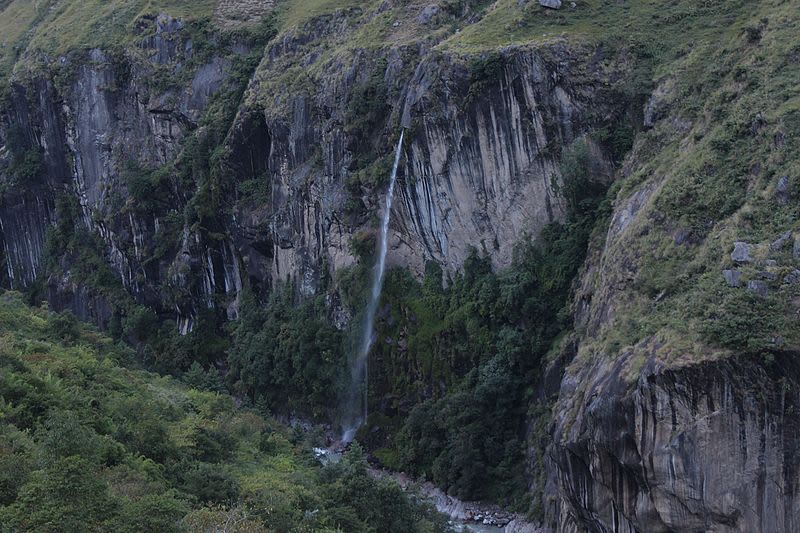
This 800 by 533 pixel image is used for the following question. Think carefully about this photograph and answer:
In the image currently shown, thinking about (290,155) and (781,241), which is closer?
(781,241)

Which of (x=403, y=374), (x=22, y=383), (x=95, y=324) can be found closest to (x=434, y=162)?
(x=403, y=374)

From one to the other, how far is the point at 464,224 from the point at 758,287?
626 inches

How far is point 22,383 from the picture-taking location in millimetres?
18859

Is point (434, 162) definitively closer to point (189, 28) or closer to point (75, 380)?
point (75, 380)

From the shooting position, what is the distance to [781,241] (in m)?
19.1

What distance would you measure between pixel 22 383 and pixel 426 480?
15277 millimetres

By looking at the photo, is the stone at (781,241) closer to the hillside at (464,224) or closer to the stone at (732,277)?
the hillside at (464,224)


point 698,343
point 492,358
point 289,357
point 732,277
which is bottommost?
point 289,357

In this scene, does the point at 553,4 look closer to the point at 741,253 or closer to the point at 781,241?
the point at 741,253

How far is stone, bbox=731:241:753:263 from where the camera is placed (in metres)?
19.4

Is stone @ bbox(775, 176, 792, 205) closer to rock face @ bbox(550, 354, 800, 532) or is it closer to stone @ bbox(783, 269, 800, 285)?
stone @ bbox(783, 269, 800, 285)

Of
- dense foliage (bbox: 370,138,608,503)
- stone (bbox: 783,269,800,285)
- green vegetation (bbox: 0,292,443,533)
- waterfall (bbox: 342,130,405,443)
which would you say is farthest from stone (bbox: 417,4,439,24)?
stone (bbox: 783,269,800,285)

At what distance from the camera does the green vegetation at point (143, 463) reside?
42.4ft

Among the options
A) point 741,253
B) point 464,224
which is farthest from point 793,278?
point 464,224
